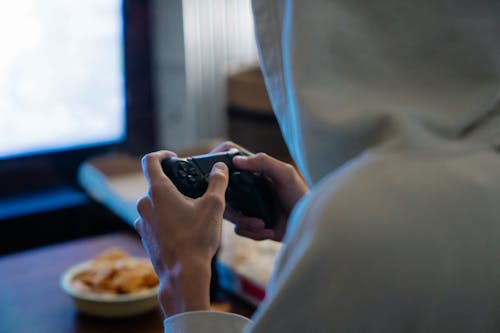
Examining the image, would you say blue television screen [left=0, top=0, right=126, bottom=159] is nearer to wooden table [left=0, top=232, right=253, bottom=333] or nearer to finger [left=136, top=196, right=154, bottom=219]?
wooden table [left=0, top=232, right=253, bottom=333]

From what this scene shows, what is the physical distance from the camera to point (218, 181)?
0.62m

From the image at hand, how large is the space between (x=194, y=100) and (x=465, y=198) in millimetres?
1462

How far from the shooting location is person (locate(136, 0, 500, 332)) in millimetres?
457

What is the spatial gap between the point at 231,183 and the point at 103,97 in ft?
3.53

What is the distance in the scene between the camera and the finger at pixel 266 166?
2.37ft

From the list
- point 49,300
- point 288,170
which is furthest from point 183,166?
point 49,300

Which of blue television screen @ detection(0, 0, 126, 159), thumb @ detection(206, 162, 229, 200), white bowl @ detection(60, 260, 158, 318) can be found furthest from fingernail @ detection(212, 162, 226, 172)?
blue television screen @ detection(0, 0, 126, 159)

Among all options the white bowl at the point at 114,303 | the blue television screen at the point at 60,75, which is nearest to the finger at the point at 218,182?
the white bowl at the point at 114,303

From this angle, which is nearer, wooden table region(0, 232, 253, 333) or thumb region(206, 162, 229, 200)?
thumb region(206, 162, 229, 200)

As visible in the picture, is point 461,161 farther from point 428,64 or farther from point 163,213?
point 163,213

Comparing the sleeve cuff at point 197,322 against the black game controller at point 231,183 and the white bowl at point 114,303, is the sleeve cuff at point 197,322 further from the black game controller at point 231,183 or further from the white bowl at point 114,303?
→ the white bowl at point 114,303

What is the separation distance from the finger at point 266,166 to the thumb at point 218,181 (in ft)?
0.22

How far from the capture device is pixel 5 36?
1514 millimetres

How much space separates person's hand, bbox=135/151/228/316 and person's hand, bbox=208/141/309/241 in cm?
13
